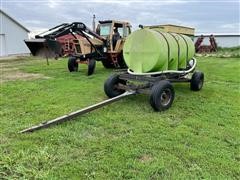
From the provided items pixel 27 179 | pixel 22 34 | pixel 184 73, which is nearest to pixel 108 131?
pixel 27 179

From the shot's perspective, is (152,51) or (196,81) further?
(196,81)

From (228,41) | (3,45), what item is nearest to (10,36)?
(3,45)

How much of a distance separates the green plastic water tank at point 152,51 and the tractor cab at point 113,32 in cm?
473

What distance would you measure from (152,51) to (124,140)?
8.79 feet

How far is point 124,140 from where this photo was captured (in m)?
4.04

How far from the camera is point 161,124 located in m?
4.76

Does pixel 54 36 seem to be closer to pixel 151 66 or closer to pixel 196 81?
pixel 151 66

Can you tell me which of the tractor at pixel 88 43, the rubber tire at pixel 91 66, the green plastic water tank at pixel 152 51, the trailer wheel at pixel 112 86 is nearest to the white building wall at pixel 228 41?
the tractor at pixel 88 43

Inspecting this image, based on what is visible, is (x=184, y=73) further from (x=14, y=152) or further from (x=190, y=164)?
(x=14, y=152)

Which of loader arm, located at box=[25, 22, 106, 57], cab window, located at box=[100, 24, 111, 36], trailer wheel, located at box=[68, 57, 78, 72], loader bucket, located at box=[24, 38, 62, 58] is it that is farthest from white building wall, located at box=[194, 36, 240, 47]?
loader bucket, located at box=[24, 38, 62, 58]

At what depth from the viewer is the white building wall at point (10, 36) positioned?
23391 millimetres

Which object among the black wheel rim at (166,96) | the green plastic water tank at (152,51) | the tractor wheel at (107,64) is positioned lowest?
the black wheel rim at (166,96)

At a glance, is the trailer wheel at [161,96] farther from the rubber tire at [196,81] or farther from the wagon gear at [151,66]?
the rubber tire at [196,81]

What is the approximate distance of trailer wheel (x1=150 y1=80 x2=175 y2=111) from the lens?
17.9ft
